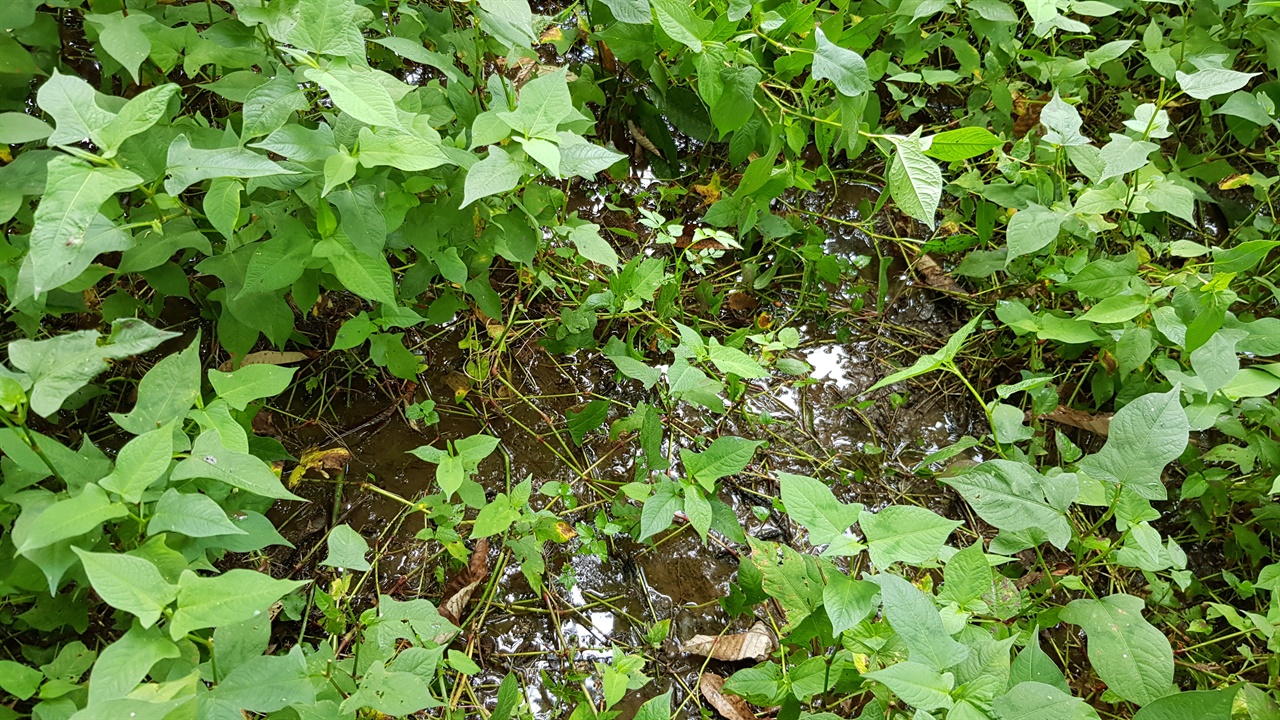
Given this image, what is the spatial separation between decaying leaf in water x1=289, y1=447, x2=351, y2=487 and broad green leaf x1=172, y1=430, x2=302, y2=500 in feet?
2.07

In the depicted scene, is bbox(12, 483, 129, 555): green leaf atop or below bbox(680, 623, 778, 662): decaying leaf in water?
atop

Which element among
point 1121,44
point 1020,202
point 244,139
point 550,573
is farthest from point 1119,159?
point 244,139

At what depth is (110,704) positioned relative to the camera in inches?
37.2

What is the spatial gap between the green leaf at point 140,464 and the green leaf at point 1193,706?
1.67m

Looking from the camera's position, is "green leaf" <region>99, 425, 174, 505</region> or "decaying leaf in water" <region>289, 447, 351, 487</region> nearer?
"green leaf" <region>99, 425, 174, 505</region>

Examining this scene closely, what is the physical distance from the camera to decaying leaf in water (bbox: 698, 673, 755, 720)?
169 centimetres

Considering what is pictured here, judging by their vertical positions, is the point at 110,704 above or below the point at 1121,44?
below

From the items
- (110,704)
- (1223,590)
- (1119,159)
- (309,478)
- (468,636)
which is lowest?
(1223,590)

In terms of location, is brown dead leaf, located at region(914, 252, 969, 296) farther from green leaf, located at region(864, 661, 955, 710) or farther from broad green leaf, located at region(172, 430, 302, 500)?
broad green leaf, located at region(172, 430, 302, 500)

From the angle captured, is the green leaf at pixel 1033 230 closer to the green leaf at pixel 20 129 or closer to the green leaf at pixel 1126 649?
the green leaf at pixel 1126 649

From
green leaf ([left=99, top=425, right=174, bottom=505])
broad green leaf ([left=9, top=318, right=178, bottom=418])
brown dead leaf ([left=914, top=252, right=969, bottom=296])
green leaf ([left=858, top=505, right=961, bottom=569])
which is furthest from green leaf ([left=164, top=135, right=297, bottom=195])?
brown dead leaf ([left=914, top=252, right=969, bottom=296])

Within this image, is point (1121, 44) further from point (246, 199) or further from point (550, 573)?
point (246, 199)

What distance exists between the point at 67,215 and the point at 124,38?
1.66 ft

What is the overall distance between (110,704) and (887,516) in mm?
1261
